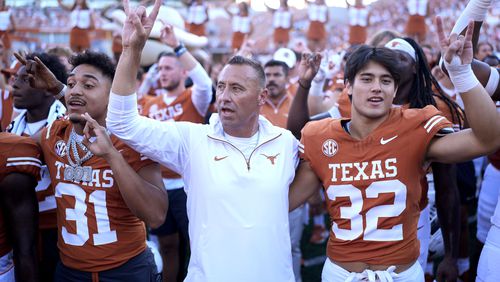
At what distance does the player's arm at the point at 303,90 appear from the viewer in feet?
11.1

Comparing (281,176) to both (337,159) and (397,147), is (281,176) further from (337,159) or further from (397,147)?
(397,147)

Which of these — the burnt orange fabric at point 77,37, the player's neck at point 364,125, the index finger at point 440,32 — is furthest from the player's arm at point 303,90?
the burnt orange fabric at point 77,37

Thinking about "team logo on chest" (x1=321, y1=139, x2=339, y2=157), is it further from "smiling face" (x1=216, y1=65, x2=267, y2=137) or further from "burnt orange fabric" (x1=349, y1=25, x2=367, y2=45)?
"burnt orange fabric" (x1=349, y1=25, x2=367, y2=45)

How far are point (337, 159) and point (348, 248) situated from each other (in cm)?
41

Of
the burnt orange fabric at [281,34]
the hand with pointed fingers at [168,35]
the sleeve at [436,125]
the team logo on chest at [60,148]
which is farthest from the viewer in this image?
the burnt orange fabric at [281,34]

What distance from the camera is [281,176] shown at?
A: 8.09 ft

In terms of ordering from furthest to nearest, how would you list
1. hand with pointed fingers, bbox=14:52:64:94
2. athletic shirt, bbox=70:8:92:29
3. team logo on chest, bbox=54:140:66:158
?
1. athletic shirt, bbox=70:8:92:29
2. hand with pointed fingers, bbox=14:52:64:94
3. team logo on chest, bbox=54:140:66:158

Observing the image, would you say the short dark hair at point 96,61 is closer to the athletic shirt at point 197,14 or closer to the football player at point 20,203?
the football player at point 20,203

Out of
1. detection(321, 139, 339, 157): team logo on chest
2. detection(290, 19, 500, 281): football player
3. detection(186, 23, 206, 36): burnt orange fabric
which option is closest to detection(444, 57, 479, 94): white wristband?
detection(290, 19, 500, 281): football player

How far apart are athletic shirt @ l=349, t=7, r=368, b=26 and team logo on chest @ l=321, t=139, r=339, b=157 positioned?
9021 millimetres

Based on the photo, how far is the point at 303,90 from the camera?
3.59m

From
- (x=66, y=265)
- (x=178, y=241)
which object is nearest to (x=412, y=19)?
(x=178, y=241)

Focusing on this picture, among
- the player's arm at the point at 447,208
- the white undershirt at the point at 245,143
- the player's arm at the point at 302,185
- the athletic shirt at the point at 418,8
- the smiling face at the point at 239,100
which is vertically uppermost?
the athletic shirt at the point at 418,8

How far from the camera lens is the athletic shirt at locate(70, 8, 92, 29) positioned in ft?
36.3
